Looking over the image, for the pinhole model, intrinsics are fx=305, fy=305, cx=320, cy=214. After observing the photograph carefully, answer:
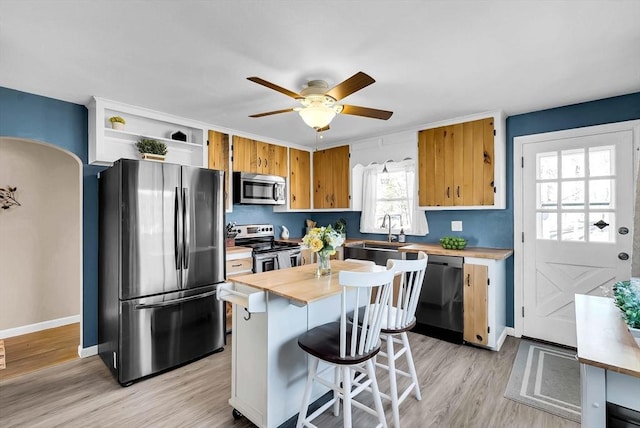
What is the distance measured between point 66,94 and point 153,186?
1.17m

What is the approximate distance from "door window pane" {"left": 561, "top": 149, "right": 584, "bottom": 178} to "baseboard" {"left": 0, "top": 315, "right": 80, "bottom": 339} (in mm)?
5960

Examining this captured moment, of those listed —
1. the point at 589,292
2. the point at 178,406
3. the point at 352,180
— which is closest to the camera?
the point at 178,406

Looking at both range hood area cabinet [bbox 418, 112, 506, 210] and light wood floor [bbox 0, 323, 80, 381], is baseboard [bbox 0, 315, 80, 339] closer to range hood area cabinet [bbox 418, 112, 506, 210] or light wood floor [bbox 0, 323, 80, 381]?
light wood floor [bbox 0, 323, 80, 381]

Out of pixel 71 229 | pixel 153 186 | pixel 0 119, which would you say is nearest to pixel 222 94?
pixel 153 186

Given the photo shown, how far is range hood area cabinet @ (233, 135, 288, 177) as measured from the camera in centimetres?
396

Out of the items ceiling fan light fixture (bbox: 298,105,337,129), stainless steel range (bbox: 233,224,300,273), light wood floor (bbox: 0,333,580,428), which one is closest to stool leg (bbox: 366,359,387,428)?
light wood floor (bbox: 0,333,580,428)

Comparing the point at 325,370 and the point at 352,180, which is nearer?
the point at 325,370

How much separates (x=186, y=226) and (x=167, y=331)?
36.6 inches

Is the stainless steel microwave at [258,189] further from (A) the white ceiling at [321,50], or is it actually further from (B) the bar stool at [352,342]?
(B) the bar stool at [352,342]

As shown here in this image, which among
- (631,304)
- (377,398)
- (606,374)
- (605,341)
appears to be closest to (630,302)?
(631,304)

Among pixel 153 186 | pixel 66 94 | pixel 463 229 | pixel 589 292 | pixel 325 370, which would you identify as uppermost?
pixel 66 94

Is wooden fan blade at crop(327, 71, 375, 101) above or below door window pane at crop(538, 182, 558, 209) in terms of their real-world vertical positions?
above

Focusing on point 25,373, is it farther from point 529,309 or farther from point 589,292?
point 589,292

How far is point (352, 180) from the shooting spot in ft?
14.8
